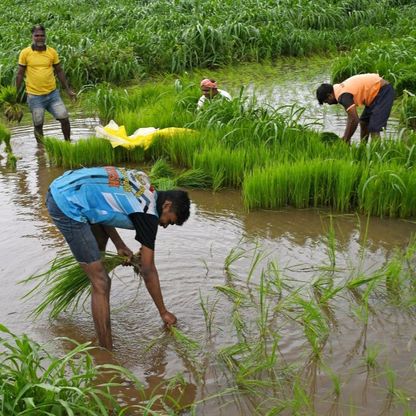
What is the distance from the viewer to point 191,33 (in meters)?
11.8

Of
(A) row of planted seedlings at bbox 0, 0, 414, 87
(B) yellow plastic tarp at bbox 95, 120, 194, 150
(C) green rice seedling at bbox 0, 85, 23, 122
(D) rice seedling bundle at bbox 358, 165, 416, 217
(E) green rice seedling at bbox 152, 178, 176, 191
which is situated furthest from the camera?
(A) row of planted seedlings at bbox 0, 0, 414, 87

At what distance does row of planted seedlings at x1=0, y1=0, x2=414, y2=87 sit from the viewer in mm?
10812

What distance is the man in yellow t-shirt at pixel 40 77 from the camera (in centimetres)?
743

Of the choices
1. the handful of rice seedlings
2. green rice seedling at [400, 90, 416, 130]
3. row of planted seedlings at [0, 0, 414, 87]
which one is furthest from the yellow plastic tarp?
row of planted seedlings at [0, 0, 414, 87]

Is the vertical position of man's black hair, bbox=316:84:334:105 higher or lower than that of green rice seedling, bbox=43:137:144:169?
higher

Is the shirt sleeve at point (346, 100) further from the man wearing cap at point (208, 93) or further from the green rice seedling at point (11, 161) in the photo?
the green rice seedling at point (11, 161)

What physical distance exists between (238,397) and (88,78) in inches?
321

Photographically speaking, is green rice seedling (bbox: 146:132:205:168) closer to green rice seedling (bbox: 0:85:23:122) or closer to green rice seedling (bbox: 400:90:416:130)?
green rice seedling (bbox: 0:85:23:122)

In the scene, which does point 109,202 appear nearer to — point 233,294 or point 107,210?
point 107,210

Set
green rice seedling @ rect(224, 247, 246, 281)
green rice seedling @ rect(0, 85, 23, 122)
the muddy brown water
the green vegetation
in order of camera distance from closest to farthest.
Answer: the muddy brown water < green rice seedling @ rect(224, 247, 246, 281) < green rice seedling @ rect(0, 85, 23, 122) < the green vegetation

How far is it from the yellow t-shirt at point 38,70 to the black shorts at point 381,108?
3.60 metres

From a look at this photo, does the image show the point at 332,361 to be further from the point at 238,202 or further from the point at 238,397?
the point at 238,202

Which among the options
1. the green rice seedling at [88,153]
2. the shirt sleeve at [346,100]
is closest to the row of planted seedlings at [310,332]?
the shirt sleeve at [346,100]

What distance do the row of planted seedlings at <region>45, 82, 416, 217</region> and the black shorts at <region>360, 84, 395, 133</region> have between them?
332 millimetres
